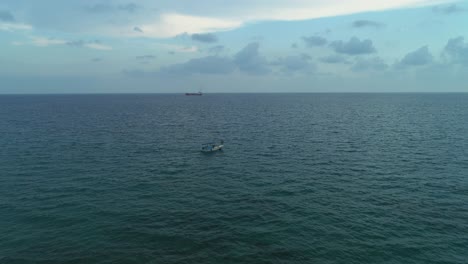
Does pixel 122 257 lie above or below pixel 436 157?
below

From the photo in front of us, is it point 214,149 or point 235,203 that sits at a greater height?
point 214,149

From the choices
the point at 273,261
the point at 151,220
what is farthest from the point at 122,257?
the point at 273,261

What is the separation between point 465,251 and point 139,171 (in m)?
50.1

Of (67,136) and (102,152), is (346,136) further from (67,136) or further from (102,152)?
(67,136)

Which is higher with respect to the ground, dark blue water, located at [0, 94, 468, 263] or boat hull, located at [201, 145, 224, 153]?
boat hull, located at [201, 145, 224, 153]

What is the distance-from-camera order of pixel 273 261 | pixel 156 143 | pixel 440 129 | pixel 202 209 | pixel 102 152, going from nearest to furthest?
pixel 273 261 → pixel 202 209 → pixel 102 152 → pixel 156 143 → pixel 440 129

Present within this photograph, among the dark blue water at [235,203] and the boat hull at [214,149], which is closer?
the dark blue water at [235,203]

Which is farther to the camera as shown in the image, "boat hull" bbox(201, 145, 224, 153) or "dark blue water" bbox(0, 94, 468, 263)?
"boat hull" bbox(201, 145, 224, 153)

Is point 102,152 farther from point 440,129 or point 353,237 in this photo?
point 440,129

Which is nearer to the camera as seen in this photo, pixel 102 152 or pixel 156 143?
pixel 102 152

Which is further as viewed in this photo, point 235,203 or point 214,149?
point 214,149

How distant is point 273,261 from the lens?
2788 centimetres

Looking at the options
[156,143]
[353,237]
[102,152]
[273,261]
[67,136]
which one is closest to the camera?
[273,261]

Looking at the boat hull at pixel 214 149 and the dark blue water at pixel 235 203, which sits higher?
the boat hull at pixel 214 149
